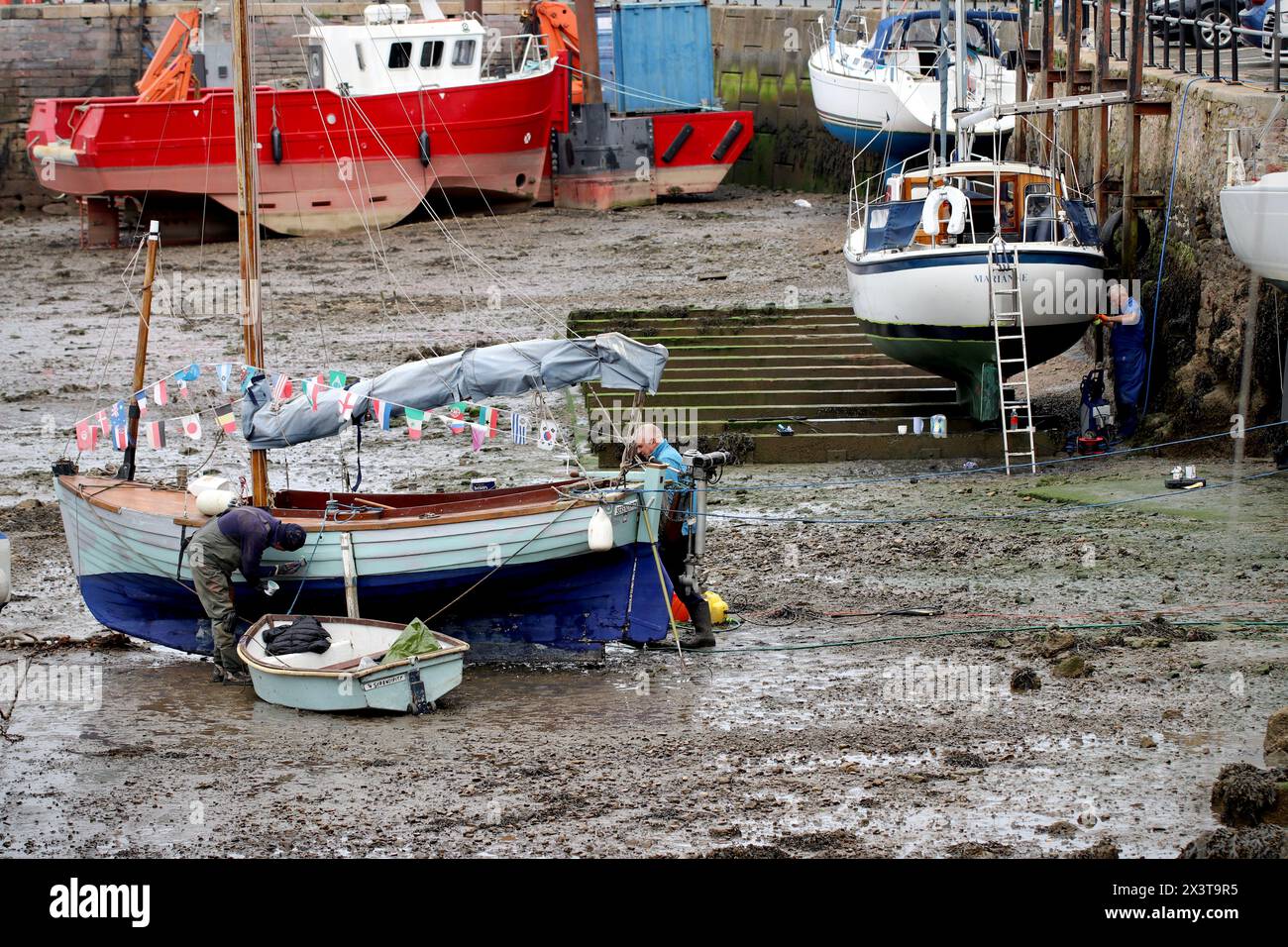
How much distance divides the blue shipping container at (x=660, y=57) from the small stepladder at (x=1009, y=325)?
17.5 metres

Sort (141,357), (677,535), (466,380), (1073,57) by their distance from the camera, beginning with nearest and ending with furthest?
(677,535) → (466,380) → (141,357) → (1073,57)

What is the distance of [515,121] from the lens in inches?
1244

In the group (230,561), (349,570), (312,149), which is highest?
(312,149)

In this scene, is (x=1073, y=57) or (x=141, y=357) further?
(x=1073, y=57)

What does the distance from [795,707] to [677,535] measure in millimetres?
1877

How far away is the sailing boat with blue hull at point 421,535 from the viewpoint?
1195cm

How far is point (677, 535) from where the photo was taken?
12.2 meters

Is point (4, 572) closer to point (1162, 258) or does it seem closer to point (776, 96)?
point (1162, 258)

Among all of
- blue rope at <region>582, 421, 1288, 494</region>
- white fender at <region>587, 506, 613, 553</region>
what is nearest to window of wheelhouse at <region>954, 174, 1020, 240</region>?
blue rope at <region>582, 421, 1288, 494</region>

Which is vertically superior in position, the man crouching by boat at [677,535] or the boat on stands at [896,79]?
the boat on stands at [896,79]

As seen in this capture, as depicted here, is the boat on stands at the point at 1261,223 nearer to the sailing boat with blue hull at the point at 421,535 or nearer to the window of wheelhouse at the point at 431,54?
the sailing boat with blue hull at the point at 421,535

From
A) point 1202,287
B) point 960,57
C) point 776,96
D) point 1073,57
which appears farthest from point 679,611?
point 776,96

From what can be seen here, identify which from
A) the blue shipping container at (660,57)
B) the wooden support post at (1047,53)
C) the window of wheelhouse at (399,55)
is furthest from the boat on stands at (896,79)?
the window of wheelhouse at (399,55)

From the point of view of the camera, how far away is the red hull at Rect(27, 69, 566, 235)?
29.9 metres
